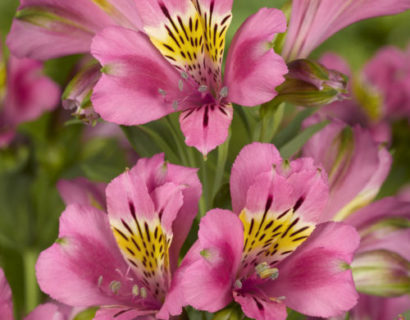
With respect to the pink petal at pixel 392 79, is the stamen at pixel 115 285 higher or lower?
higher

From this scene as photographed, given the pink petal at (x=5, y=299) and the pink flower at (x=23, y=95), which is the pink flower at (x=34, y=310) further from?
the pink flower at (x=23, y=95)

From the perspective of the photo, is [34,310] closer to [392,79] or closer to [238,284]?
[238,284]

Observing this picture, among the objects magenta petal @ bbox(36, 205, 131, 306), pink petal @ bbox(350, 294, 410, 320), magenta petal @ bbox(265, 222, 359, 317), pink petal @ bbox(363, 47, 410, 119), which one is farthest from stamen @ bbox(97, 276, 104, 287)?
pink petal @ bbox(363, 47, 410, 119)

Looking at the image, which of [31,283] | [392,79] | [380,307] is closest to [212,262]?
[380,307]

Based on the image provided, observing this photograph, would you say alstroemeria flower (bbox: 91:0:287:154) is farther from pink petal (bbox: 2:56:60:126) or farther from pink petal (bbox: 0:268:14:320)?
pink petal (bbox: 2:56:60:126)

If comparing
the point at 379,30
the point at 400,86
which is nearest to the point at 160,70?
the point at 400,86

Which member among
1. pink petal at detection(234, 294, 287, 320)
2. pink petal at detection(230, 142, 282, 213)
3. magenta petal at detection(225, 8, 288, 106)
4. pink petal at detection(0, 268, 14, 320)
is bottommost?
pink petal at detection(0, 268, 14, 320)

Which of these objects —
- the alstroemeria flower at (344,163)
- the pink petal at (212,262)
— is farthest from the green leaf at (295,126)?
the pink petal at (212,262)
